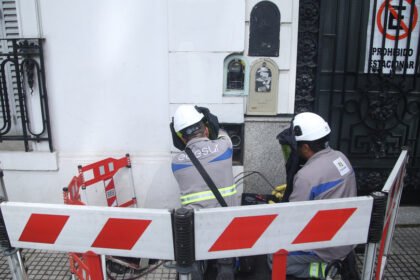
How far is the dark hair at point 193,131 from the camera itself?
2703mm

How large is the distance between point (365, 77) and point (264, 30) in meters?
1.41

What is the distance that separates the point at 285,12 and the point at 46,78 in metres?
2.70

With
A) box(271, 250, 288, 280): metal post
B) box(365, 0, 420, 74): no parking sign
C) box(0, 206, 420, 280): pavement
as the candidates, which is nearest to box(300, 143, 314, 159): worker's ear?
box(271, 250, 288, 280): metal post

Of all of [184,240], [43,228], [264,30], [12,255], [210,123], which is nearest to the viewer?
[184,240]

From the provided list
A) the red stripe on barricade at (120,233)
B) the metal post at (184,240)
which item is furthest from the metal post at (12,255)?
the metal post at (184,240)

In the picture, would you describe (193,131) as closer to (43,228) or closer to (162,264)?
(43,228)

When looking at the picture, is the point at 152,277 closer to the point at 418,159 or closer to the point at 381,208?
the point at 381,208

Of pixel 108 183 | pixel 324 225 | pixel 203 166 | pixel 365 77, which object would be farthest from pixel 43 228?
pixel 365 77

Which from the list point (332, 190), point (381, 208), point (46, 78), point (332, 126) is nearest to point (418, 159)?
point (332, 126)

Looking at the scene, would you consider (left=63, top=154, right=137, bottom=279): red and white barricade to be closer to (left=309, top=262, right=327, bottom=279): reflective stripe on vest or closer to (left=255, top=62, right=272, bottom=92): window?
(left=255, top=62, right=272, bottom=92): window

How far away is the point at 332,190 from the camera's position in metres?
2.27

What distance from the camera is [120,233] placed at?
1.67m

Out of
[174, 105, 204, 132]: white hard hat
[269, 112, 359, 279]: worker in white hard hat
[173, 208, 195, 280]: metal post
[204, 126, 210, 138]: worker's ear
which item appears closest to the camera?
[173, 208, 195, 280]: metal post

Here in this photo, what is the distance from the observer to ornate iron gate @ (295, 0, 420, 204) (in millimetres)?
3764
